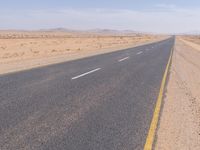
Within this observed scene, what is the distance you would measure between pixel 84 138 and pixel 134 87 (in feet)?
16.8

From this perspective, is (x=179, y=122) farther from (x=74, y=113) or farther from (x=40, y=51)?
(x=40, y=51)

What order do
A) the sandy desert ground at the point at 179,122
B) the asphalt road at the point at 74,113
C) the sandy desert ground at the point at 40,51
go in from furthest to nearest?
the sandy desert ground at the point at 40,51 → the sandy desert ground at the point at 179,122 → the asphalt road at the point at 74,113

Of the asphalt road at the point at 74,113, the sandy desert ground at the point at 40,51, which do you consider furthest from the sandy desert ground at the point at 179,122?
the sandy desert ground at the point at 40,51

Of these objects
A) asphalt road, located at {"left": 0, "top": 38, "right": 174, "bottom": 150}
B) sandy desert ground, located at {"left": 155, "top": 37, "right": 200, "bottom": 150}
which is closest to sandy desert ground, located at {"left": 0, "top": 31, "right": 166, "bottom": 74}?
asphalt road, located at {"left": 0, "top": 38, "right": 174, "bottom": 150}

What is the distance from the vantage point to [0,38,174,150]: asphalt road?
4.53m

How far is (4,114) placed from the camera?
19.1ft

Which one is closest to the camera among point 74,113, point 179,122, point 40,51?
point 179,122

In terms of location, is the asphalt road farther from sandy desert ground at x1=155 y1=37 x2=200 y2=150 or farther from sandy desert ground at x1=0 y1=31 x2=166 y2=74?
sandy desert ground at x1=0 y1=31 x2=166 y2=74

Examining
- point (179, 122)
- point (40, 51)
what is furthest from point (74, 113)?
point (40, 51)

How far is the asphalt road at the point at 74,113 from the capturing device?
4.53m

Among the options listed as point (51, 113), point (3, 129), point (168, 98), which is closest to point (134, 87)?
point (168, 98)

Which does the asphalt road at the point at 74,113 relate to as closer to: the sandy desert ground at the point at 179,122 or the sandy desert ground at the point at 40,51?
the sandy desert ground at the point at 179,122

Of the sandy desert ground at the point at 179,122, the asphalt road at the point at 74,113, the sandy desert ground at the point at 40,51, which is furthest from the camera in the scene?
the sandy desert ground at the point at 40,51

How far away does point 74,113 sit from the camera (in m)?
6.10
